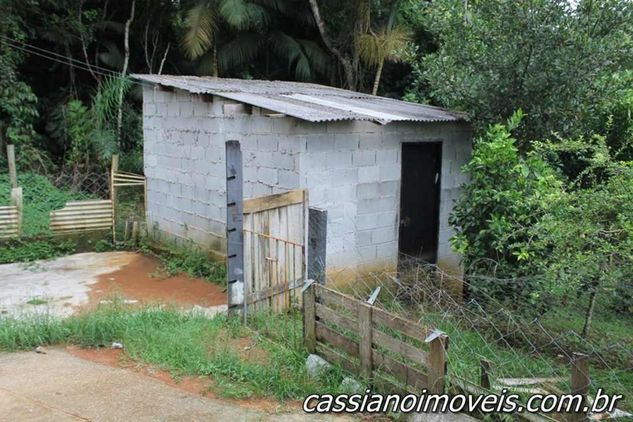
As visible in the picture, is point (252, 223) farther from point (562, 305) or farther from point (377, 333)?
point (562, 305)

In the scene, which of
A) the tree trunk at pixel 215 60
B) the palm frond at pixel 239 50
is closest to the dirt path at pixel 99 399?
the tree trunk at pixel 215 60

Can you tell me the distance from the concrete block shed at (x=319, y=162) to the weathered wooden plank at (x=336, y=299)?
2.36m

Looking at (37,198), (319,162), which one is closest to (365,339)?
(319,162)

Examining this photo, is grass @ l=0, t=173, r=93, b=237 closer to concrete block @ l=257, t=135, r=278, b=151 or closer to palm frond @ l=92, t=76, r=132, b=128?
palm frond @ l=92, t=76, r=132, b=128

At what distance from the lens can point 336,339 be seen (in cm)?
452

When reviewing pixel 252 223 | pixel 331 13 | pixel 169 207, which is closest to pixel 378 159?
pixel 252 223

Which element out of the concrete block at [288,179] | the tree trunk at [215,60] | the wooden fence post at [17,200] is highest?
the tree trunk at [215,60]

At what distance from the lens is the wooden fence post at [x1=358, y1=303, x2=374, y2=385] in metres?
4.14

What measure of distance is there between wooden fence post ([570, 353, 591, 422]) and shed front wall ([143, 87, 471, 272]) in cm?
418

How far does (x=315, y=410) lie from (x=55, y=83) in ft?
50.0

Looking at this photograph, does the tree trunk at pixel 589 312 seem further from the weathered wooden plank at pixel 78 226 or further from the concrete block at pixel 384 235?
the weathered wooden plank at pixel 78 226

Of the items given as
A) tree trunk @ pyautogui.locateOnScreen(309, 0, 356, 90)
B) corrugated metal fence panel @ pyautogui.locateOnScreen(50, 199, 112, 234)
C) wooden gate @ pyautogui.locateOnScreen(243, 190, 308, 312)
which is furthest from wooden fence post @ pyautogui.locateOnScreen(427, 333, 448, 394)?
tree trunk @ pyautogui.locateOnScreen(309, 0, 356, 90)

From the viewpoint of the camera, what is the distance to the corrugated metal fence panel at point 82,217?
9.77 m

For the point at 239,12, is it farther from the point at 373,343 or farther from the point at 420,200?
the point at 373,343
